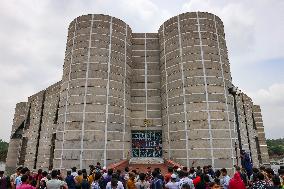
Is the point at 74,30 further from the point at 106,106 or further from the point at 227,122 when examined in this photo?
the point at 227,122

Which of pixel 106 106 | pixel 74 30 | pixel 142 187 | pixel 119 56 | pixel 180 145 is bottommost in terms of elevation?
pixel 142 187

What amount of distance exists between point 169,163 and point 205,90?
9.38 metres

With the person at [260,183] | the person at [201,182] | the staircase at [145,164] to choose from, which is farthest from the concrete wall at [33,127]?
the person at [260,183]

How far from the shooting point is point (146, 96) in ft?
122

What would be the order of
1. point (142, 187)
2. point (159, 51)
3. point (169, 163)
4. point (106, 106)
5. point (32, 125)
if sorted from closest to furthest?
point (142, 187)
point (169, 163)
point (106, 106)
point (159, 51)
point (32, 125)

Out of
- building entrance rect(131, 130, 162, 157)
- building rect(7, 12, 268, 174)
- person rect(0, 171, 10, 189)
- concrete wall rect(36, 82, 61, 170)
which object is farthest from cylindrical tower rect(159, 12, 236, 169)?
person rect(0, 171, 10, 189)

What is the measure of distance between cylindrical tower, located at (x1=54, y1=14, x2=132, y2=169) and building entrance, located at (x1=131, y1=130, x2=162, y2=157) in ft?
Result: 4.92

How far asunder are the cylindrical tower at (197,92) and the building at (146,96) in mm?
110

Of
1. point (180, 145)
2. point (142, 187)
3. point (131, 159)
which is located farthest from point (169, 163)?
point (142, 187)

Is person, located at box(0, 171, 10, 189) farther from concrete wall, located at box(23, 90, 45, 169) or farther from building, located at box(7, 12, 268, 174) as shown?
concrete wall, located at box(23, 90, 45, 169)

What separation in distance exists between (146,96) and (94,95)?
7245 mm

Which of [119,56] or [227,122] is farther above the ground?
[119,56]

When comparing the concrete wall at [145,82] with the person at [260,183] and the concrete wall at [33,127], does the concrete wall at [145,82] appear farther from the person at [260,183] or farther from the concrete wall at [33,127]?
the person at [260,183]

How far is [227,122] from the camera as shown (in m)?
31.8
